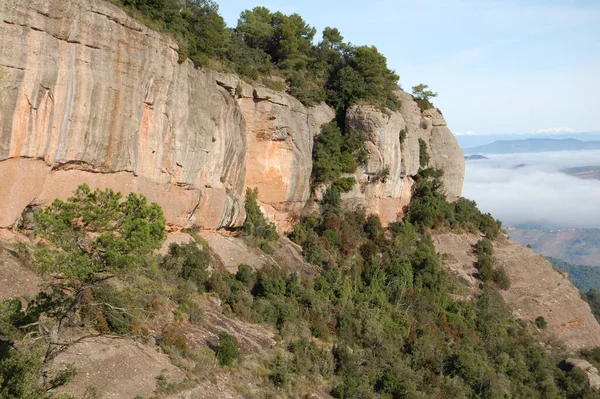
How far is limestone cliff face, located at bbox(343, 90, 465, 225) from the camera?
3503cm

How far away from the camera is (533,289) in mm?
35438

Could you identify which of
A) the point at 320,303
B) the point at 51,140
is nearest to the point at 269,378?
the point at 320,303

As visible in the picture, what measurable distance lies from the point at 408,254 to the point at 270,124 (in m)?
11.2

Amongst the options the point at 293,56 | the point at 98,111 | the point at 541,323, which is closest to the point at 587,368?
the point at 541,323

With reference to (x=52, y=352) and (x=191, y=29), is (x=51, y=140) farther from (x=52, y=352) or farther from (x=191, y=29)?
(x=191, y=29)

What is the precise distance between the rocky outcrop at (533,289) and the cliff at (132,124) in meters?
10.9

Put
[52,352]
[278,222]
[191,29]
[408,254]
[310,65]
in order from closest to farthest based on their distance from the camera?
[52,352] < [191,29] < [278,222] < [408,254] < [310,65]

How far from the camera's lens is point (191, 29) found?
26.3m

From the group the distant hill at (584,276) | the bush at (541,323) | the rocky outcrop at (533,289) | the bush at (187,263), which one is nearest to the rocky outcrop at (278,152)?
the bush at (187,263)

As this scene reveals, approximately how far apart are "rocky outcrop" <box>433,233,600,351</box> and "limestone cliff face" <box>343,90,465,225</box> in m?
4.05

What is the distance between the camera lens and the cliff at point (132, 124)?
17.4m

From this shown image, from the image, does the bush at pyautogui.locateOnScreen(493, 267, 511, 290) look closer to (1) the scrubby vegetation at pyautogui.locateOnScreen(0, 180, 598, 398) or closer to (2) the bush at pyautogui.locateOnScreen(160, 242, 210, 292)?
(1) the scrubby vegetation at pyautogui.locateOnScreen(0, 180, 598, 398)

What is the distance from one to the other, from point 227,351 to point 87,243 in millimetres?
7423

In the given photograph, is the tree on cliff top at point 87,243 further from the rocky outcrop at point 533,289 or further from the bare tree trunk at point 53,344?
the rocky outcrop at point 533,289
